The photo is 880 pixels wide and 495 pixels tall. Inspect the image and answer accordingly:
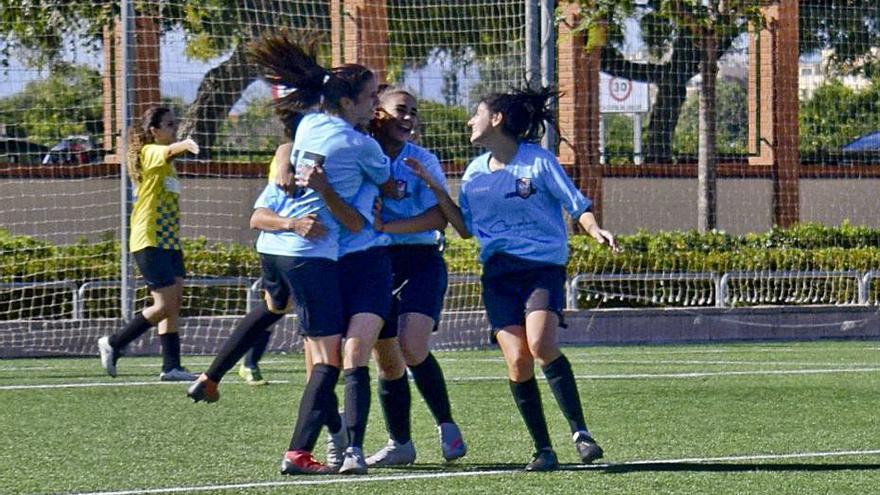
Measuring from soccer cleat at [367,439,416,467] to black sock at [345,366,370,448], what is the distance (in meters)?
0.45

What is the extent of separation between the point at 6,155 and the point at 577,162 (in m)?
6.66

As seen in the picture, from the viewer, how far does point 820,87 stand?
21.6m


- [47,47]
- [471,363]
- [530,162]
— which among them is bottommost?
[471,363]

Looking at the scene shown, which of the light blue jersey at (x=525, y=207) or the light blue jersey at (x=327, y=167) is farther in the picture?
the light blue jersey at (x=525, y=207)

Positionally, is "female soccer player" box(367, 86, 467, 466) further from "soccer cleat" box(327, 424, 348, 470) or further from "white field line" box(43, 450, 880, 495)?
"white field line" box(43, 450, 880, 495)

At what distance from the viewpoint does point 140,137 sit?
1204 cm

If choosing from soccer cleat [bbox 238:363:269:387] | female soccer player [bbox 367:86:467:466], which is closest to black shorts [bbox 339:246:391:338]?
female soccer player [bbox 367:86:467:466]

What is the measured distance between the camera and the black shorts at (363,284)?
7152 millimetres

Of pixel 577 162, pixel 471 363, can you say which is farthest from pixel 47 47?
pixel 577 162

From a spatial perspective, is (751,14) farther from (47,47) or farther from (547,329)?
(547,329)

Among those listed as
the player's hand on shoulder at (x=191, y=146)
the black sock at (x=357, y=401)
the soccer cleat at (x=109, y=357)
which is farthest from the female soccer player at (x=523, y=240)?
the soccer cleat at (x=109, y=357)

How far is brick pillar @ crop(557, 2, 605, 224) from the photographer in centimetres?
1873

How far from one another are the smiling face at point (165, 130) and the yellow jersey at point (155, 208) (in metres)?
0.06

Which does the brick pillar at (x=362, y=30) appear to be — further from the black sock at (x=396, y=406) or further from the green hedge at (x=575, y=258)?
the black sock at (x=396, y=406)
